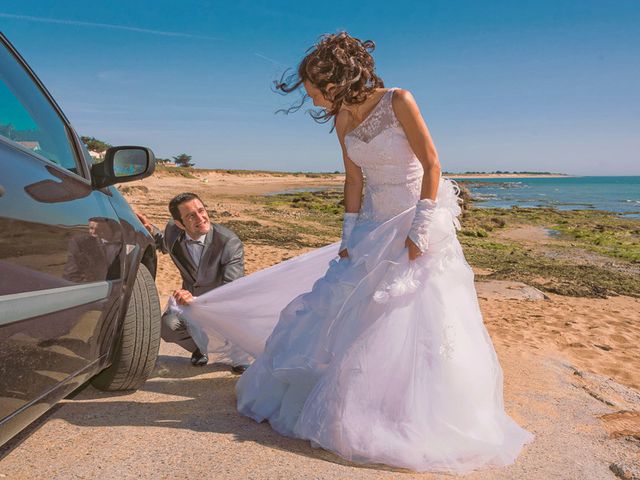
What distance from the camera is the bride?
100 inches

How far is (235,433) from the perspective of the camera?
2.86 m

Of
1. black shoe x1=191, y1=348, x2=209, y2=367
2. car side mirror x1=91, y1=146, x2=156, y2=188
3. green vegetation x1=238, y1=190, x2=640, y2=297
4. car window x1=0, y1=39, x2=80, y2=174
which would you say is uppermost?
car window x1=0, y1=39, x2=80, y2=174

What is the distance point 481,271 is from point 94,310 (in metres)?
9.01

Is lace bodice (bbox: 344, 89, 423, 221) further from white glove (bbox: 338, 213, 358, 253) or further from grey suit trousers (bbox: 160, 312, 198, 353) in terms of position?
grey suit trousers (bbox: 160, 312, 198, 353)

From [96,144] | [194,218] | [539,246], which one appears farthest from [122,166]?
[96,144]

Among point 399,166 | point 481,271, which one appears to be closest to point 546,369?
point 399,166

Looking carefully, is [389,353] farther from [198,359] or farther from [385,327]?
[198,359]

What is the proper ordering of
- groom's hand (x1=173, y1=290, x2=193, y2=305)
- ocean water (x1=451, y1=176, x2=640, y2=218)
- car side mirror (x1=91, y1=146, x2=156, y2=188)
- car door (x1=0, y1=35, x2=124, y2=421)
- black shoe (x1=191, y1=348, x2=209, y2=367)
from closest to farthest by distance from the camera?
1. car door (x1=0, y1=35, x2=124, y2=421)
2. car side mirror (x1=91, y1=146, x2=156, y2=188)
3. groom's hand (x1=173, y1=290, x2=193, y2=305)
4. black shoe (x1=191, y1=348, x2=209, y2=367)
5. ocean water (x1=451, y1=176, x2=640, y2=218)

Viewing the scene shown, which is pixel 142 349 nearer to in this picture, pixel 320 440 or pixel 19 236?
pixel 320 440

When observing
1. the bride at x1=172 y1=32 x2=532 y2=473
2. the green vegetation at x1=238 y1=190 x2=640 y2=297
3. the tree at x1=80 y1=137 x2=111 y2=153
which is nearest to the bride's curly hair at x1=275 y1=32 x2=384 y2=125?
the bride at x1=172 y1=32 x2=532 y2=473

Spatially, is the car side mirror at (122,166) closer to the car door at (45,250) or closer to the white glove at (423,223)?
the car door at (45,250)

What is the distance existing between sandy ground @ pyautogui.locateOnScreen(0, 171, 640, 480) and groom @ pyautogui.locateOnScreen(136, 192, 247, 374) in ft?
1.04

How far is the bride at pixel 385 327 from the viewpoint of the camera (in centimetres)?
255

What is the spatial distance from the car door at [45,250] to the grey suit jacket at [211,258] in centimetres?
113
